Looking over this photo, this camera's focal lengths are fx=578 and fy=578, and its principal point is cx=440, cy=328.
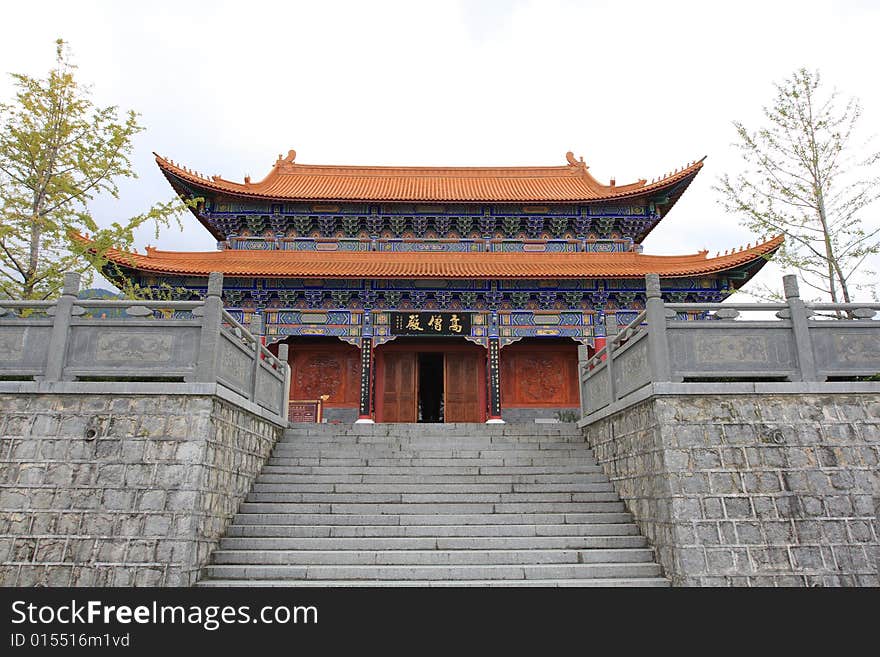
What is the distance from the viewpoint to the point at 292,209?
51.5ft

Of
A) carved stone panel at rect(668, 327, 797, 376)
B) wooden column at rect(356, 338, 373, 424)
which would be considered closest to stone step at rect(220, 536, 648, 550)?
carved stone panel at rect(668, 327, 797, 376)

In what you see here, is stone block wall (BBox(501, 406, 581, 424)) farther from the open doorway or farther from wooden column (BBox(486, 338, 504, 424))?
the open doorway

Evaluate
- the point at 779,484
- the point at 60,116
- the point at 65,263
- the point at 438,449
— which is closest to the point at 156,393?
the point at 65,263

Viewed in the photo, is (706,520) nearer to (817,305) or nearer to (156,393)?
(817,305)

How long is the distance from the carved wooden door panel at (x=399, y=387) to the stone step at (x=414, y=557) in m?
8.41

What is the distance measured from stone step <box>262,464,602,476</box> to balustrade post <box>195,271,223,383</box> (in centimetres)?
→ 231

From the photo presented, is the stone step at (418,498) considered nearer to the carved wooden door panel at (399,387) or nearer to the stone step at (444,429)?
the stone step at (444,429)

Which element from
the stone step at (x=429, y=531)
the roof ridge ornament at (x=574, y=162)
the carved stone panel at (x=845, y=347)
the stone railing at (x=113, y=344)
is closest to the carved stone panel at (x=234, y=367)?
the stone railing at (x=113, y=344)

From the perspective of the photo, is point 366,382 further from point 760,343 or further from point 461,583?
point 760,343

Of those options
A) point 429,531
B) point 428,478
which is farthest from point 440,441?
point 429,531

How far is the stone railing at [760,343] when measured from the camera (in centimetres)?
653

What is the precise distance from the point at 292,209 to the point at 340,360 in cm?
436

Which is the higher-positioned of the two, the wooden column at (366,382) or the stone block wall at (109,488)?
the wooden column at (366,382)

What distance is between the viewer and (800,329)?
6680 millimetres
